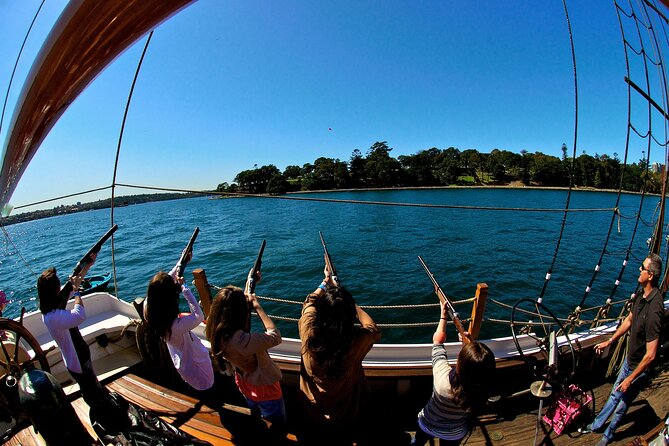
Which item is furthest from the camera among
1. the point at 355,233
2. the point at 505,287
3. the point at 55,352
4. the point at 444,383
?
the point at 355,233

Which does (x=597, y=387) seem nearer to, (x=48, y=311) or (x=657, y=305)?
(x=657, y=305)

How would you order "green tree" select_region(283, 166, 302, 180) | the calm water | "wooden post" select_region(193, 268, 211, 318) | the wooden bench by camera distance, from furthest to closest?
"green tree" select_region(283, 166, 302, 180), the calm water, "wooden post" select_region(193, 268, 211, 318), the wooden bench

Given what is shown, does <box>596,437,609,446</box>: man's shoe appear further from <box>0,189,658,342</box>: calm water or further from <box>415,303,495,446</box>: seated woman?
<box>0,189,658,342</box>: calm water

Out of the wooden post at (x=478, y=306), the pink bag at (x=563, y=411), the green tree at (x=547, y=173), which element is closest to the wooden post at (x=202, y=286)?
the wooden post at (x=478, y=306)

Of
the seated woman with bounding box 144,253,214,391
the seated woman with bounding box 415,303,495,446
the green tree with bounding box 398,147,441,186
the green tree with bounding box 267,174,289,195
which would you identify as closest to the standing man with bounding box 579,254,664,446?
the seated woman with bounding box 415,303,495,446

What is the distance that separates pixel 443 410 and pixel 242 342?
→ 3.84 feet

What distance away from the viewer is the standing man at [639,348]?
90.1 inches

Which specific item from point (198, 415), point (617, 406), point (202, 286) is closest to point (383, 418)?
point (198, 415)

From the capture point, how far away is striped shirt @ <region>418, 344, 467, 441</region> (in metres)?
1.53

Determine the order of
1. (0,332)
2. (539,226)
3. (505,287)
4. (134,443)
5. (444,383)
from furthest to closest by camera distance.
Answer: (539,226) → (505,287) → (0,332) → (444,383) → (134,443)

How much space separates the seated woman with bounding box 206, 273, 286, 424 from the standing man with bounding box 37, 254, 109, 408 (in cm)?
91

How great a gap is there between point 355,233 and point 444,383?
22.5m

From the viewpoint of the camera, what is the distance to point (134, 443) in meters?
1.26

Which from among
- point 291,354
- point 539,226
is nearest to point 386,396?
point 291,354
